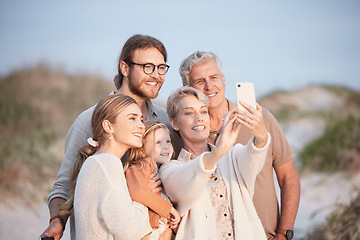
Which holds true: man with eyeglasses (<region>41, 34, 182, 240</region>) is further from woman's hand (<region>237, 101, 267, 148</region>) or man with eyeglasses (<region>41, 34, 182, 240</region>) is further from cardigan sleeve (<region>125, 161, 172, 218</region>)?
woman's hand (<region>237, 101, 267, 148</region>)

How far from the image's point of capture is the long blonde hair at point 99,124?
3.33 metres

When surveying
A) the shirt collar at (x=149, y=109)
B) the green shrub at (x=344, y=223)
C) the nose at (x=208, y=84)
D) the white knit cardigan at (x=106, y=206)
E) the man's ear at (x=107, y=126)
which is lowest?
the green shrub at (x=344, y=223)

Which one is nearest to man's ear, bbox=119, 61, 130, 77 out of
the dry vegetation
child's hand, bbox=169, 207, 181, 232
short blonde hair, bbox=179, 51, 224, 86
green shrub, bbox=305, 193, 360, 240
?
short blonde hair, bbox=179, 51, 224, 86

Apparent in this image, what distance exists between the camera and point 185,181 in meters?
3.03

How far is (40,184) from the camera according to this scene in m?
9.56

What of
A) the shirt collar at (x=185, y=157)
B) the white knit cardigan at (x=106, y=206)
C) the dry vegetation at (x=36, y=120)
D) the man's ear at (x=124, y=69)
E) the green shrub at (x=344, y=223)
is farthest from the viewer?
the dry vegetation at (x=36, y=120)

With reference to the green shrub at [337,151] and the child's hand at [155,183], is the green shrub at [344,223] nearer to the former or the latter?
the child's hand at [155,183]

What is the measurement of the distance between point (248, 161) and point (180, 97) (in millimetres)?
868

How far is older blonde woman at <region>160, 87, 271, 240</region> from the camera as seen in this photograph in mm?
2971

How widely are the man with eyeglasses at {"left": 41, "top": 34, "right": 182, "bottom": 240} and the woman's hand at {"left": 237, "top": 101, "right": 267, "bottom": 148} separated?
3.59 feet

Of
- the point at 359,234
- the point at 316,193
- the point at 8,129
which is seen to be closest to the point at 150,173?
the point at 359,234

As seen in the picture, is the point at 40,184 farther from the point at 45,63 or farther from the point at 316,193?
the point at 45,63

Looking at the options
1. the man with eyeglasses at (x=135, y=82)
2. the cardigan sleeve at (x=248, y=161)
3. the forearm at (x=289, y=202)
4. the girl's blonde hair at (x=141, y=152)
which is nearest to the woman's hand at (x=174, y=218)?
the girl's blonde hair at (x=141, y=152)

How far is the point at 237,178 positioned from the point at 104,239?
1.13m
